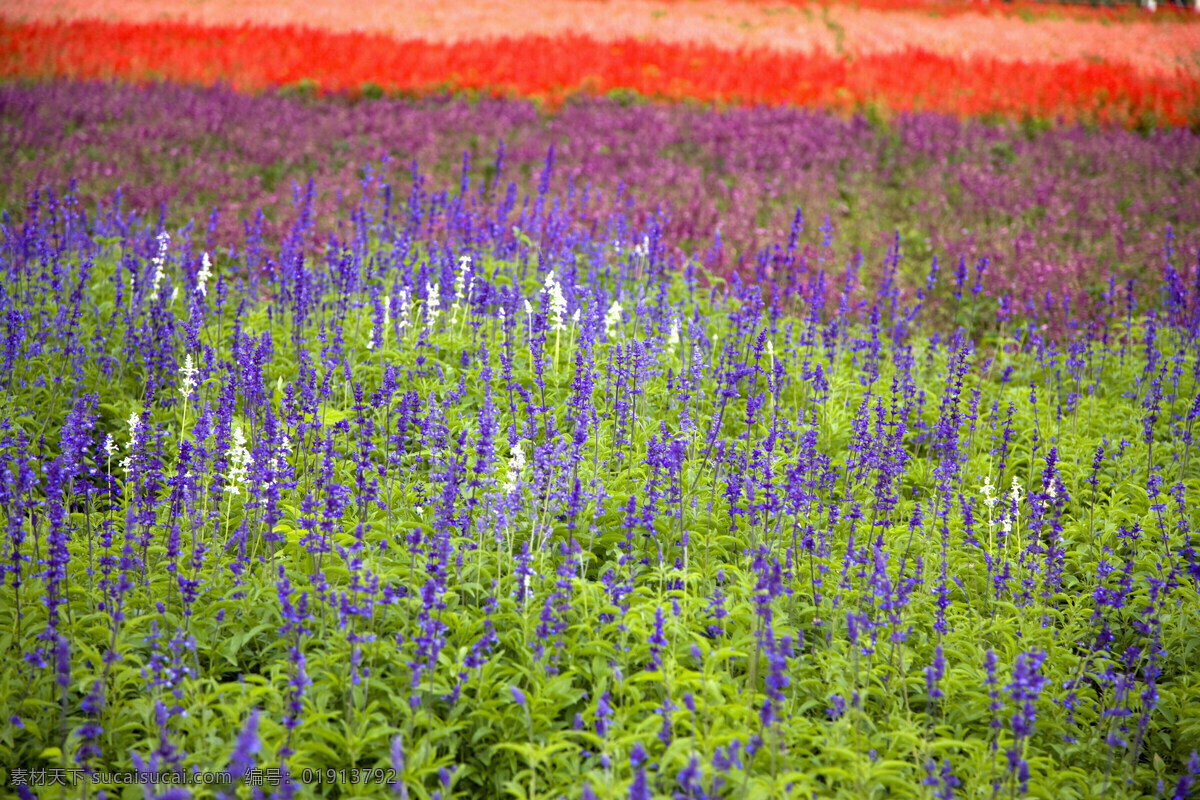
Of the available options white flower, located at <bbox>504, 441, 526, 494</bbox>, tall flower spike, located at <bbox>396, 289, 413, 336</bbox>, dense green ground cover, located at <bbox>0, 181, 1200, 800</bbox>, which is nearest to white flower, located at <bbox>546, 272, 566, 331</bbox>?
dense green ground cover, located at <bbox>0, 181, 1200, 800</bbox>

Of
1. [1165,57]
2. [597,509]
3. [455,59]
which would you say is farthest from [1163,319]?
[1165,57]

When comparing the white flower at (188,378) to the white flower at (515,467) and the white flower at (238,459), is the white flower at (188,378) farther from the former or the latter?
the white flower at (515,467)

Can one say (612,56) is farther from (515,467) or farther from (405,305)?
(515,467)

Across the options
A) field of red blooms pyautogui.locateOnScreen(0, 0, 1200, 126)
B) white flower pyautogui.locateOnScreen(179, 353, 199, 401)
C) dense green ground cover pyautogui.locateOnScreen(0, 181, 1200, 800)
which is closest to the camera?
dense green ground cover pyautogui.locateOnScreen(0, 181, 1200, 800)

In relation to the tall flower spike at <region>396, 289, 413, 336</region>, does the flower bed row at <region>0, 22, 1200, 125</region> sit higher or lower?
higher

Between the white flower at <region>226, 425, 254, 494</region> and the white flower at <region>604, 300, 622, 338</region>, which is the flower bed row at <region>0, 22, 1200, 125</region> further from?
the white flower at <region>226, 425, 254, 494</region>

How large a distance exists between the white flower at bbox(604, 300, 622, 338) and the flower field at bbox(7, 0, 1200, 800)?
5 cm

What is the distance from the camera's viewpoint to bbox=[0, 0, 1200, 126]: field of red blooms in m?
16.9

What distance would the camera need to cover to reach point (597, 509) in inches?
144

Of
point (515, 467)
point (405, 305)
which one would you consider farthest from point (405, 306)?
point (515, 467)

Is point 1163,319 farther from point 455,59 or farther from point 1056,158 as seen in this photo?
point 455,59

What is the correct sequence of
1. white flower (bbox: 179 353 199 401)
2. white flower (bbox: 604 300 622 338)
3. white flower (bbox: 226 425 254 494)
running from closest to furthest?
white flower (bbox: 226 425 254 494) → white flower (bbox: 179 353 199 401) → white flower (bbox: 604 300 622 338)

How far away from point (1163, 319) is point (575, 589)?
695cm

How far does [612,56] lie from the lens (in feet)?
61.4
